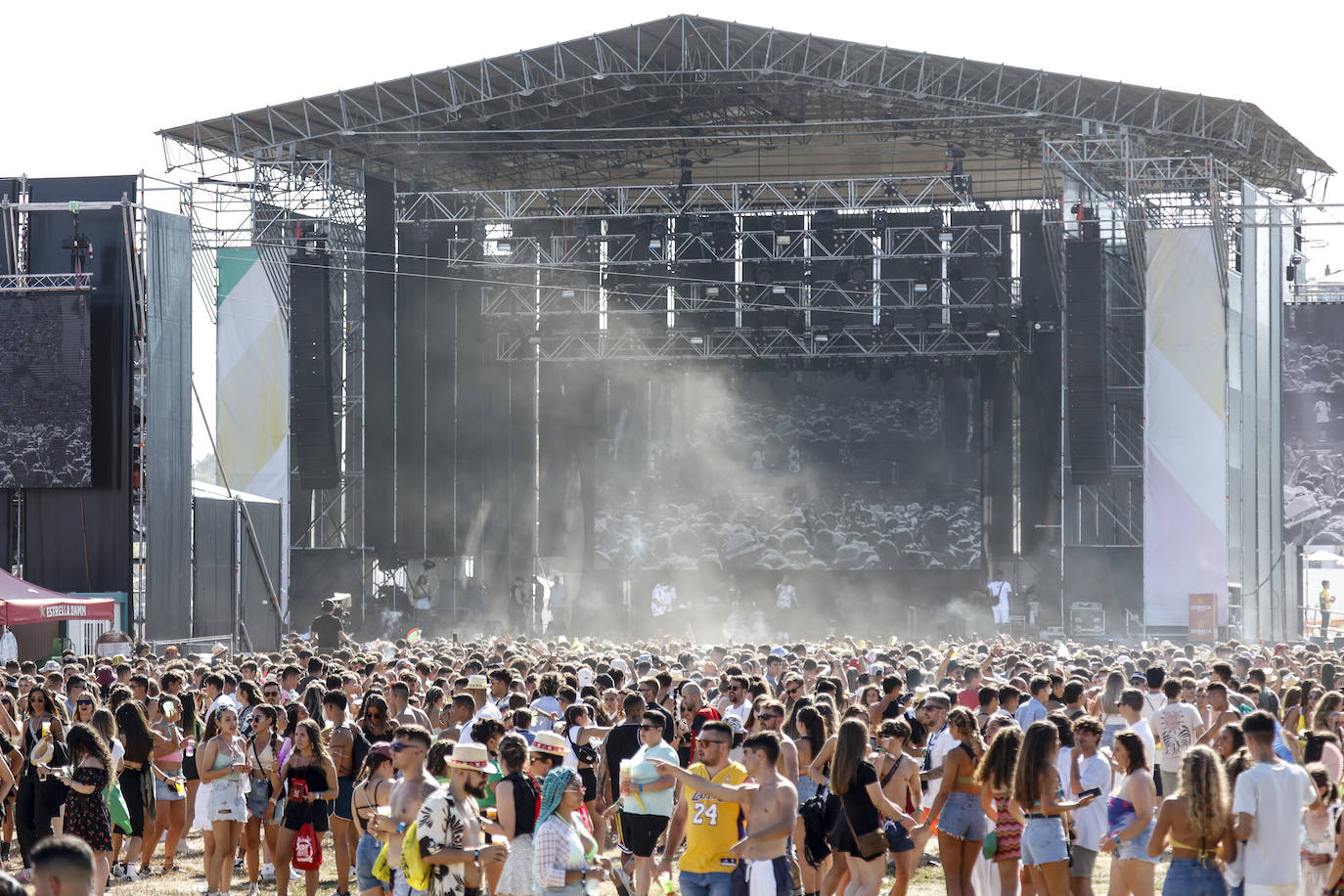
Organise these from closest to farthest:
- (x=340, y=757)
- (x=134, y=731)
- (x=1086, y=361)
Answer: (x=340, y=757)
(x=134, y=731)
(x=1086, y=361)

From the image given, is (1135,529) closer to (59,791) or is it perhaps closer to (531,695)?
(531,695)

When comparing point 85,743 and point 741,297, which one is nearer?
point 85,743

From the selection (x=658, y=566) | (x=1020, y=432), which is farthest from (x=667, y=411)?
(x=1020, y=432)

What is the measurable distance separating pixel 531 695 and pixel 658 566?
1935 cm

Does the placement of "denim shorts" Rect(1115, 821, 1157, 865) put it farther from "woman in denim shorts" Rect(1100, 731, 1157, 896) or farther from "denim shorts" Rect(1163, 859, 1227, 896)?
"denim shorts" Rect(1163, 859, 1227, 896)

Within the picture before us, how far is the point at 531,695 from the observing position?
38.4 ft

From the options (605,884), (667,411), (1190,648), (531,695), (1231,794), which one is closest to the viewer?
(1231,794)

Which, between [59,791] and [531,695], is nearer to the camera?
[59,791]

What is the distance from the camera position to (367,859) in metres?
7.66

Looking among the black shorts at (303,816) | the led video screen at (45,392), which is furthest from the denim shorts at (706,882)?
the led video screen at (45,392)

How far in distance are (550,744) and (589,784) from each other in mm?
2811

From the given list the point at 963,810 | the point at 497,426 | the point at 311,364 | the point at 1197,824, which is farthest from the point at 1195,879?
the point at 497,426

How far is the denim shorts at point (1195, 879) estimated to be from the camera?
6.36 metres

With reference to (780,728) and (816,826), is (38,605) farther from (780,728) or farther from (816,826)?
(816,826)
